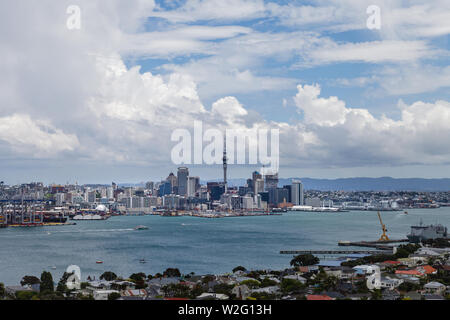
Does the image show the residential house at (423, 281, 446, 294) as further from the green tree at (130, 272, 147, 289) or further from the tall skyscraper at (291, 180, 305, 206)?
the tall skyscraper at (291, 180, 305, 206)

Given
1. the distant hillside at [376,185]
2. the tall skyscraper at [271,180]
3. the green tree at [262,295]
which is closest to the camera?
the green tree at [262,295]

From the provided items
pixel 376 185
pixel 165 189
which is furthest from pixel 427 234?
pixel 376 185

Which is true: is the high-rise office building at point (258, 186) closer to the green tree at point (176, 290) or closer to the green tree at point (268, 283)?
the green tree at point (268, 283)

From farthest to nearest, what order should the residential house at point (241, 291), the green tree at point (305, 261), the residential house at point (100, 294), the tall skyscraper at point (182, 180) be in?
the tall skyscraper at point (182, 180)
the green tree at point (305, 261)
the residential house at point (100, 294)
the residential house at point (241, 291)

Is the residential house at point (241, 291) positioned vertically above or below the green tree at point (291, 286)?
below

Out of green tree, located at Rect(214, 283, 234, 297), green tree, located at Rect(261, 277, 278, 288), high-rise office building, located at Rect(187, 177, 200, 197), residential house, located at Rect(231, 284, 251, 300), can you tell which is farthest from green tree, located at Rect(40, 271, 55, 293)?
high-rise office building, located at Rect(187, 177, 200, 197)

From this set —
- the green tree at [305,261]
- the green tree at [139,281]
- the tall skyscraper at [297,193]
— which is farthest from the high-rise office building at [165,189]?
the green tree at [139,281]
